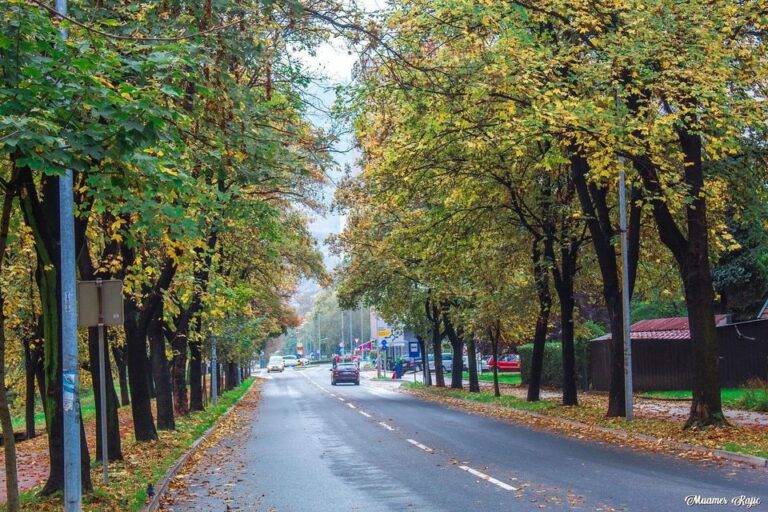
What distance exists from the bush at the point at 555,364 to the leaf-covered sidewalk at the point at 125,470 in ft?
57.4

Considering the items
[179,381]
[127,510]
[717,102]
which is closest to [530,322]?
[179,381]

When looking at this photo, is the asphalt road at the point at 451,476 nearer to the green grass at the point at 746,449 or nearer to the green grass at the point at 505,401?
the green grass at the point at 746,449

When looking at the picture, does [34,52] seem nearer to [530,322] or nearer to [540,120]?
[540,120]

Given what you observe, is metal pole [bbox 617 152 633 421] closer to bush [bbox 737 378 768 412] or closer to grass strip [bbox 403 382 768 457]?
grass strip [bbox 403 382 768 457]

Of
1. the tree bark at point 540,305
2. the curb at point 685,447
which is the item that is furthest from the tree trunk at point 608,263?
the tree bark at point 540,305

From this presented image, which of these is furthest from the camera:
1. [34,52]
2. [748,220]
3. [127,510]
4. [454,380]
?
[454,380]

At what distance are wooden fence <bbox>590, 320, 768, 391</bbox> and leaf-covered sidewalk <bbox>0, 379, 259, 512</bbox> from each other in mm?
16916

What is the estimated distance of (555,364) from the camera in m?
39.7

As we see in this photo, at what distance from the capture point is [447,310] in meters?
40.2

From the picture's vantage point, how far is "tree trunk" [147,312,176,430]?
69.9 ft

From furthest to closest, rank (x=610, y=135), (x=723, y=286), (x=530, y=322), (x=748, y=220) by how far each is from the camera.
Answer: (x=723, y=286) < (x=530, y=322) < (x=748, y=220) < (x=610, y=135)

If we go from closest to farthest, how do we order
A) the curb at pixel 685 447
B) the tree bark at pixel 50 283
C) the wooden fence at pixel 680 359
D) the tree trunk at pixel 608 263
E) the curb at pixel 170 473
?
the tree bark at pixel 50 283
the curb at pixel 170 473
the curb at pixel 685 447
the tree trunk at pixel 608 263
the wooden fence at pixel 680 359

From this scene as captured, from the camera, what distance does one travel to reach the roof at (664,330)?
32.6 metres

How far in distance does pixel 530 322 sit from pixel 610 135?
16722 mm
